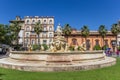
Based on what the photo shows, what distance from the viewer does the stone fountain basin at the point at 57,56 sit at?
15.0 meters

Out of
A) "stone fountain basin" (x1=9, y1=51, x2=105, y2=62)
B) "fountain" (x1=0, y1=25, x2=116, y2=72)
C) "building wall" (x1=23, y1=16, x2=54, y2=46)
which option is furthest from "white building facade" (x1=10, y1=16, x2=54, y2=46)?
"stone fountain basin" (x1=9, y1=51, x2=105, y2=62)

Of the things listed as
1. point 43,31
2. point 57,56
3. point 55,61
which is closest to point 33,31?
point 43,31

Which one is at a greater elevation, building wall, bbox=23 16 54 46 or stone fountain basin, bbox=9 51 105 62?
building wall, bbox=23 16 54 46

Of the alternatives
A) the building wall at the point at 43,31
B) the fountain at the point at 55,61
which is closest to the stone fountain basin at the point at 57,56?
the fountain at the point at 55,61

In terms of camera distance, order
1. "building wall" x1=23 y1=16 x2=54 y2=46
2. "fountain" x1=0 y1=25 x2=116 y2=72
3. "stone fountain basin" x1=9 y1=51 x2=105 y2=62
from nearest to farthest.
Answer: "fountain" x1=0 y1=25 x2=116 y2=72, "stone fountain basin" x1=9 y1=51 x2=105 y2=62, "building wall" x1=23 y1=16 x2=54 y2=46

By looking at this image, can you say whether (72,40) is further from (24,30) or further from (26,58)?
(26,58)

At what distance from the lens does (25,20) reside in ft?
251

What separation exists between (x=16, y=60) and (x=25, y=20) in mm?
59003

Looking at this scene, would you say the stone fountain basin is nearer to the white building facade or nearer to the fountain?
the fountain

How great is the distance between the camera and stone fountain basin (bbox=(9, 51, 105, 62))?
49.2 ft

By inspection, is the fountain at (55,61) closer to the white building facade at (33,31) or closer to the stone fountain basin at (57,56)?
the stone fountain basin at (57,56)

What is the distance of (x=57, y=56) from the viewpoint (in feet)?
49.3

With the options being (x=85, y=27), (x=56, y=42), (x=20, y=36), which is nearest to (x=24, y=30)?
(x=20, y=36)

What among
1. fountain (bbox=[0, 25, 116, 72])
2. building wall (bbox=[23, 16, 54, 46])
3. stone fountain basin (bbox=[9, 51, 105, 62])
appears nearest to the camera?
fountain (bbox=[0, 25, 116, 72])
